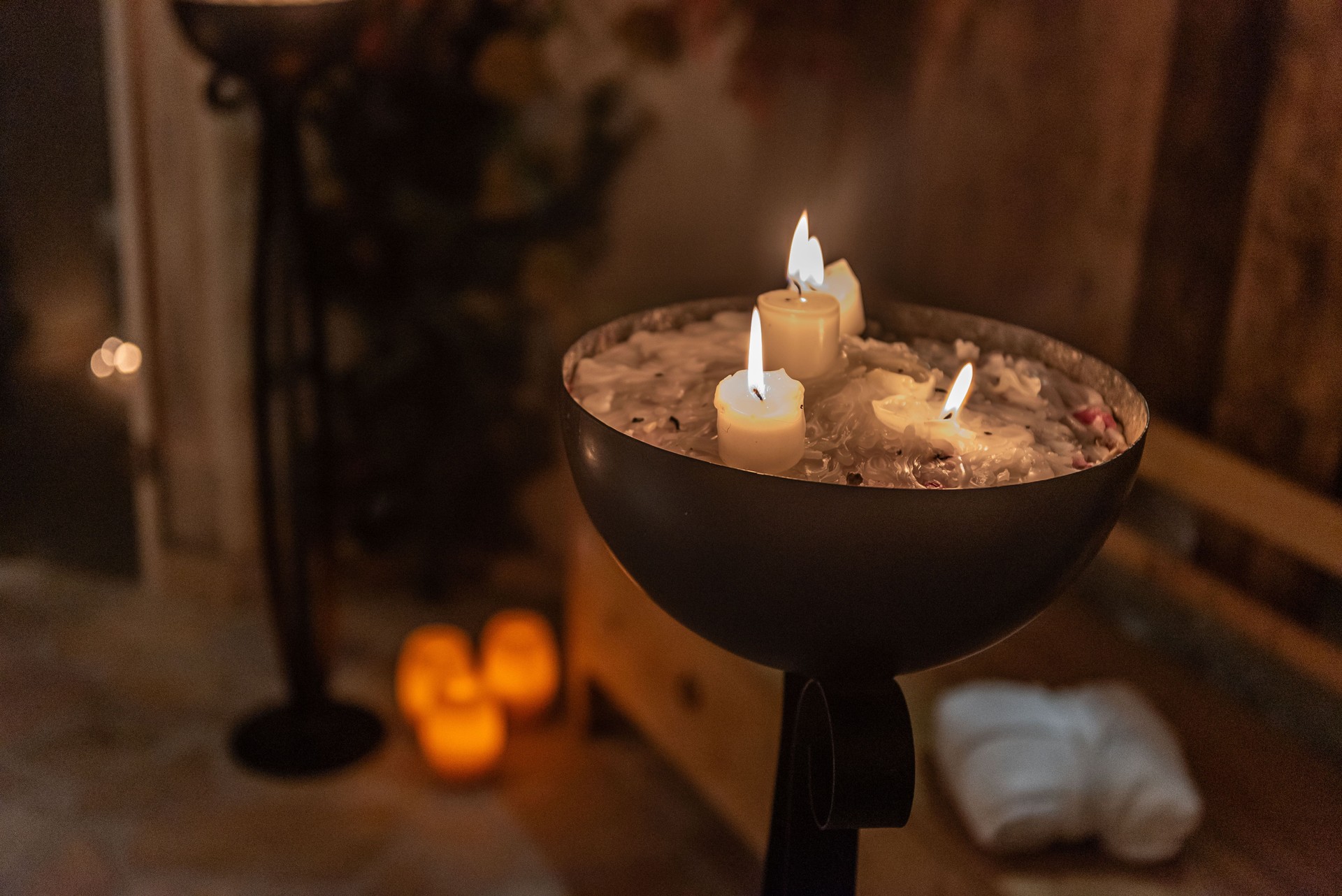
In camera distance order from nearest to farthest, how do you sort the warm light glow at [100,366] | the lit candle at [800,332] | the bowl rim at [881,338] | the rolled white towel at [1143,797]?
the bowl rim at [881,338]
the lit candle at [800,332]
the rolled white towel at [1143,797]
the warm light glow at [100,366]

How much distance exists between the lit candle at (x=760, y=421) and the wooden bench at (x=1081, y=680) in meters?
0.77

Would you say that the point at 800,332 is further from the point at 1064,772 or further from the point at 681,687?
the point at 681,687

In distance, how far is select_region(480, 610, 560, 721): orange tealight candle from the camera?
192cm

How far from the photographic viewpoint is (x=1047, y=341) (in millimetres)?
686

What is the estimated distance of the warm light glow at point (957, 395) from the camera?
553 mm

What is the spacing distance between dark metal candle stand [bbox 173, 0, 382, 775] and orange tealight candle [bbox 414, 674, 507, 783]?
0.55 feet

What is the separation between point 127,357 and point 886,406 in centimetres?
193

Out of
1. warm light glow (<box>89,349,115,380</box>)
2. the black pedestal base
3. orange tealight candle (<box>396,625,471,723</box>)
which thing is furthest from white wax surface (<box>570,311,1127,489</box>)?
warm light glow (<box>89,349,115,380</box>)

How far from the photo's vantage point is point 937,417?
1.84 ft

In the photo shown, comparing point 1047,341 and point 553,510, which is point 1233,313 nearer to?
point 1047,341

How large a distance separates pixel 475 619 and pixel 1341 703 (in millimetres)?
1447

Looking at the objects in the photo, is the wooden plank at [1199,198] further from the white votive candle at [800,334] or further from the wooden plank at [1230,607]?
the white votive candle at [800,334]

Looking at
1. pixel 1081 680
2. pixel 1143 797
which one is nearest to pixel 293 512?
pixel 1081 680

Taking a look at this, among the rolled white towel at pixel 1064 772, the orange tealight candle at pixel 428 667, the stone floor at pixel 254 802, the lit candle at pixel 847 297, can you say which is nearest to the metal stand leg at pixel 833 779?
the lit candle at pixel 847 297
